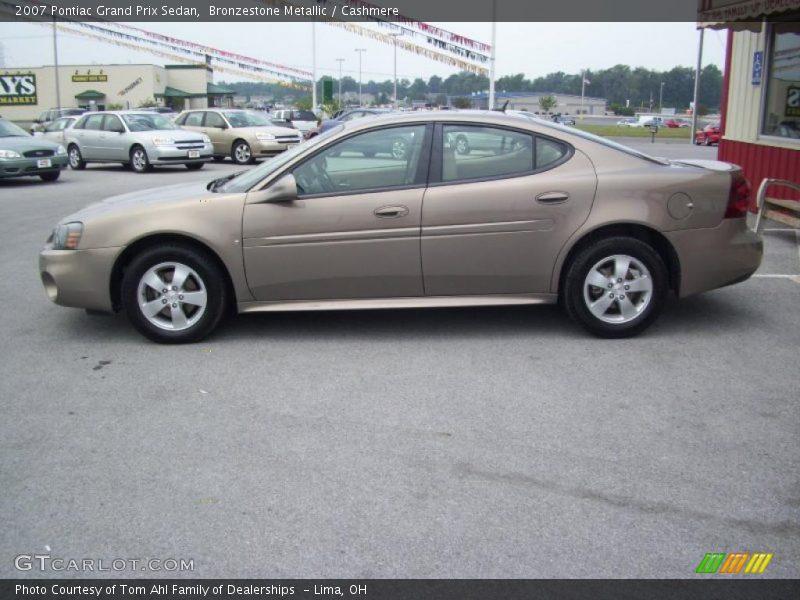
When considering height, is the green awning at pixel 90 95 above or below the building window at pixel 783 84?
above

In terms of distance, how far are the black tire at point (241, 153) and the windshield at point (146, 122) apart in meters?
2.02

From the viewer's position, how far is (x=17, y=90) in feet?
205

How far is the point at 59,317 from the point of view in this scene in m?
6.55

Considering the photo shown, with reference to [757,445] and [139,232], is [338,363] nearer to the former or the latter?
[139,232]

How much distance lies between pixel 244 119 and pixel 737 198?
68.2ft

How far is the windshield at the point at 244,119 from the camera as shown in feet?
80.0

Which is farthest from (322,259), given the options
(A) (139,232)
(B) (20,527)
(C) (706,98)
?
(C) (706,98)

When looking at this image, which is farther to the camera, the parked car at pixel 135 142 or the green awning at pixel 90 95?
the green awning at pixel 90 95

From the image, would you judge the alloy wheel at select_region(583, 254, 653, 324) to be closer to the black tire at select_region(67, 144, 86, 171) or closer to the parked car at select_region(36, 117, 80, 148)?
the black tire at select_region(67, 144, 86, 171)

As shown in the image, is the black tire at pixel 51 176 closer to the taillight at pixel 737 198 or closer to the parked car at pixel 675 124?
the taillight at pixel 737 198

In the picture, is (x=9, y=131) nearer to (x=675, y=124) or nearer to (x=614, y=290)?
(x=614, y=290)

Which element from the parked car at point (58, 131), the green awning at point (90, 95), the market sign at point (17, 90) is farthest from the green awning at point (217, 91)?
the parked car at point (58, 131)

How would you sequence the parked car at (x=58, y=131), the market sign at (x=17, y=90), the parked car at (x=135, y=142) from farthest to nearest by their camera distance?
the market sign at (x=17, y=90), the parked car at (x=58, y=131), the parked car at (x=135, y=142)

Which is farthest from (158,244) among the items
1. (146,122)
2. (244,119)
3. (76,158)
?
(244,119)
